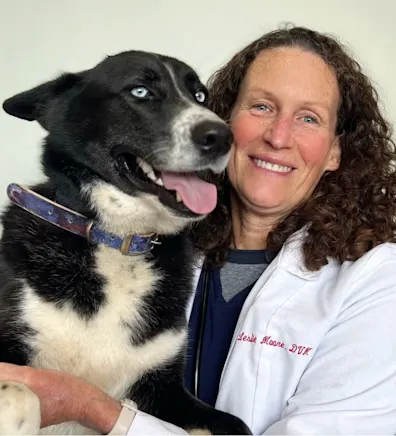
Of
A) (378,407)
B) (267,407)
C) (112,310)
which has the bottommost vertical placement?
(267,407)

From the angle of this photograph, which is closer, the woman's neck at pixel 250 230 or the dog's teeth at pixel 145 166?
the dog's teeth at pixel 145 166

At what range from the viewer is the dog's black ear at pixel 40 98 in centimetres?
140

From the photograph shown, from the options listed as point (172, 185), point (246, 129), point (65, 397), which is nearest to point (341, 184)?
point (246, 129)

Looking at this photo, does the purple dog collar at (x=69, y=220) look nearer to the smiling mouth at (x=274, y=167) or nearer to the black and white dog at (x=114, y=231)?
the black and white dog at (x=114, y=231)

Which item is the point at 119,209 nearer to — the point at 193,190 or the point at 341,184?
the point at 193,190

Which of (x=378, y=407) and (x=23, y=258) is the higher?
(x=23, y=258)

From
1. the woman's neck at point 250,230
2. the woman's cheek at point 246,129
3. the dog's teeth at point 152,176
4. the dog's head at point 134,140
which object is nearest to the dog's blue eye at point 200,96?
the dog's head at point 134,140

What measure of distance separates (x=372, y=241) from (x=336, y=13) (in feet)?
4.04

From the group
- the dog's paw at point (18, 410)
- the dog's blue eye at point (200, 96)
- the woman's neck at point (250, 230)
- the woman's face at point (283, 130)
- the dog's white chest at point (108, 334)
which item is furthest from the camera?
the woman's neck at point (250, 230)

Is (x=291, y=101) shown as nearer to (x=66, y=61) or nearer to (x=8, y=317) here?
(x=8, y=317)

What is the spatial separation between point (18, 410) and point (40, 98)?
2.48 feet

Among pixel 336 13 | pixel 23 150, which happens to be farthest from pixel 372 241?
pixel 23 150

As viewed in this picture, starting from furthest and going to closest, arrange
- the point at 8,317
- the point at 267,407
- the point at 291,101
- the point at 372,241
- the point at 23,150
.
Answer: the point at 23,150
the point at 291,101
the point at 372,241
the point at 267,407
the point at 8,317

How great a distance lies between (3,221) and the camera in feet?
4.55
